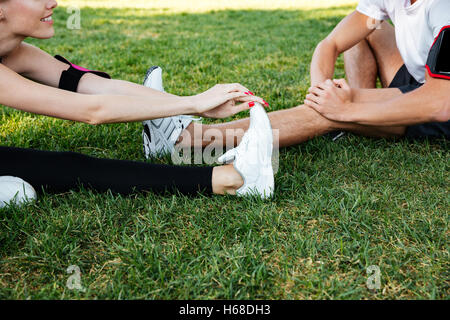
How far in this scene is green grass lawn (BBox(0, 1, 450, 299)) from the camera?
1524 mm

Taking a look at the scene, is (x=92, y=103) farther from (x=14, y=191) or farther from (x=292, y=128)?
(x=292, y=128)

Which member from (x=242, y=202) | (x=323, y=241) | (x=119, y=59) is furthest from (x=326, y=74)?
(x=119, y=59)

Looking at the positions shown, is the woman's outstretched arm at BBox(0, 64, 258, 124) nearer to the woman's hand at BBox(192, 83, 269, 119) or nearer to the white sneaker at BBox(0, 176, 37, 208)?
the woman's hand at BBox(192, 83, 269, 119)

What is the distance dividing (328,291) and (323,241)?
292 mm

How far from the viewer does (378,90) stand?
8.66 ft

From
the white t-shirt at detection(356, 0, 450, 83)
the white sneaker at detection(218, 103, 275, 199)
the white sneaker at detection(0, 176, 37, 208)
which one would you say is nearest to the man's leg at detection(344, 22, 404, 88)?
the white t-shirt at detection(356, 0, 450, 83)

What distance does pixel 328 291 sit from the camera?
58.4 inches

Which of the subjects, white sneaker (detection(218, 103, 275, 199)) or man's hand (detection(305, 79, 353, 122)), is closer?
white sneaker (detection(218, 103, 275, 199))

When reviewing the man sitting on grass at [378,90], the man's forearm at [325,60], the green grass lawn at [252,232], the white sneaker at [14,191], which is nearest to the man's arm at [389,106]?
the man sitting on grass at [378,90]

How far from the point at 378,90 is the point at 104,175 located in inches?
69.7

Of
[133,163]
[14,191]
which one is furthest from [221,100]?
[14,191]

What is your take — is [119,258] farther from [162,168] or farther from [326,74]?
[326,74]

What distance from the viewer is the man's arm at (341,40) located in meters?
2.85

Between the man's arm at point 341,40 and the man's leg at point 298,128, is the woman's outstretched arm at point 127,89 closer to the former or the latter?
the man's leg at point 298,128
